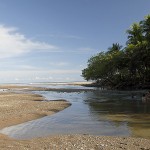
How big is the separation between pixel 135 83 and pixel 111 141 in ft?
166

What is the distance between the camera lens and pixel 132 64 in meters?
58.3

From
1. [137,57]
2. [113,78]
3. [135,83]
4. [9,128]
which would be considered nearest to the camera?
[9,128]

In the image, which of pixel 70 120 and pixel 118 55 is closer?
pixel 70 120

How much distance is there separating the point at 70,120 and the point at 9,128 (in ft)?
15.1

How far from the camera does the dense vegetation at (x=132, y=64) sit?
54.6 meters

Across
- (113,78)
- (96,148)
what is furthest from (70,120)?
(113,78)

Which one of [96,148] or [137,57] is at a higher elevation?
[137,57]

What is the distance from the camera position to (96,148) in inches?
466

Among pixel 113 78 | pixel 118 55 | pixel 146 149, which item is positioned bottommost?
pixel 146 149

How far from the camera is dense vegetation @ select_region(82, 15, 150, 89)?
54.6 m

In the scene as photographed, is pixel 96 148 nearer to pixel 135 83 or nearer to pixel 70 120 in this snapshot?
pixel 70 120

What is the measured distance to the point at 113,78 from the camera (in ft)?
239

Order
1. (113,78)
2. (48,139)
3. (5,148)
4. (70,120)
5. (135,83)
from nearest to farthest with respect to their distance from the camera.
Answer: (5,148) → (48,139) → (70,120) → (135,83) → (113,78)

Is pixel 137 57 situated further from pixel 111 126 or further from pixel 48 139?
pixel 48 139
